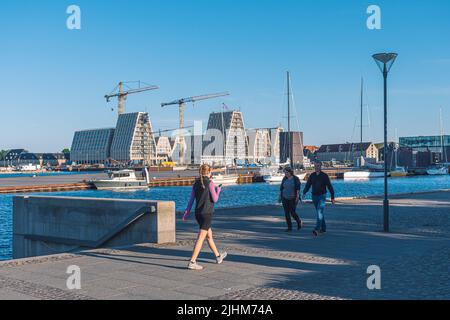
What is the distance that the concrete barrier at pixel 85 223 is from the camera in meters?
13.7

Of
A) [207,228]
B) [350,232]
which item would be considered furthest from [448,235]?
[207,228]

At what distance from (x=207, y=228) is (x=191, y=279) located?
1.20m

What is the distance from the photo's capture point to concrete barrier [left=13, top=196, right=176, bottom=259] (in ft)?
45.0

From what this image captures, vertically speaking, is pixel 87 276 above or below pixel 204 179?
below

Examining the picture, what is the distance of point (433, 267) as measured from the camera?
9.97 meters

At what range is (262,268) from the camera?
32.9 ft

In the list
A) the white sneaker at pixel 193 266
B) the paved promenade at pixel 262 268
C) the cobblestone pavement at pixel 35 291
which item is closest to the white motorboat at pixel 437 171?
the paved promenade at pixel 262 268

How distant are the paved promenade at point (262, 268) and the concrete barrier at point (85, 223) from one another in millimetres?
984

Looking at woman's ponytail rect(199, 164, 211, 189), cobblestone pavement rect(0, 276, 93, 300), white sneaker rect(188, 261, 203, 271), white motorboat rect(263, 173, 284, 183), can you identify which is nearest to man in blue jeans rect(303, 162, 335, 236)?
woman's ponytail rect(199, 164, 211, 189)

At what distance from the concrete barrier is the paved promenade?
0.98 m

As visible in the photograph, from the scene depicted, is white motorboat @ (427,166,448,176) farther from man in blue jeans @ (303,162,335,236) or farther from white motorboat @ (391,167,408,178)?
man in blue jeans @ (303,162,335,236)
